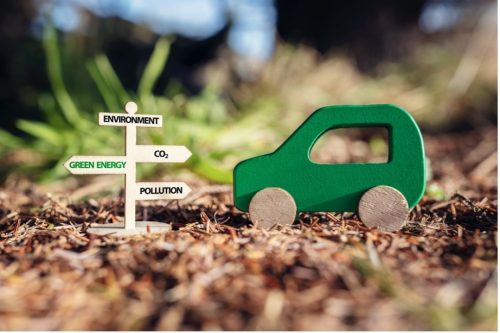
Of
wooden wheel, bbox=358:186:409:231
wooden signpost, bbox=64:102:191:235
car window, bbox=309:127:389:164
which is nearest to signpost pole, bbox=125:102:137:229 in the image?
wooden signpost, bbox=64:102:191:235

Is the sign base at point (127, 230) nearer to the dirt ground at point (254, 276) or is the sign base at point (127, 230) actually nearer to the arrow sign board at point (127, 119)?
the dirt ground at point (254, 276)

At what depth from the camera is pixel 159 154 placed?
5.62ft

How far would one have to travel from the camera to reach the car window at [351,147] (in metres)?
3.40

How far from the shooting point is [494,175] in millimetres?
2826

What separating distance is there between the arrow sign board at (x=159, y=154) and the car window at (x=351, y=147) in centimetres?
160

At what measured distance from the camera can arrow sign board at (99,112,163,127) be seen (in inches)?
65.2

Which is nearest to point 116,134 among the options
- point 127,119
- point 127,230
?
point 127,119

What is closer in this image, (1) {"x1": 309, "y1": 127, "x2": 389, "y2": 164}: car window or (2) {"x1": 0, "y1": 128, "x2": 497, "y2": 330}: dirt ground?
(2) {"x1": 0, "y1": 128, "x2": 497, "y2": 330}: dirt ground

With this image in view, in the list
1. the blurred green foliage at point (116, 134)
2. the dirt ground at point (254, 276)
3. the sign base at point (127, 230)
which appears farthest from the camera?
the blurred green foliage at point (116, 134)

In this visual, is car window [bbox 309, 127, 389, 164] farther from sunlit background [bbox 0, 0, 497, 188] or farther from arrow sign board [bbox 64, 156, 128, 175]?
arrow sign board [bbox 64, 156, 128, 175]

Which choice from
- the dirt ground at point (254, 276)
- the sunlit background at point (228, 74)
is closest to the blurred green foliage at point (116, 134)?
the sunlit background at point (228, 74)

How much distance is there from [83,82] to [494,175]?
3.13 metres

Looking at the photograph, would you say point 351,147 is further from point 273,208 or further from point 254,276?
point 254,276

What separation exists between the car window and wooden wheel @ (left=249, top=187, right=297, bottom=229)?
1.55 m
